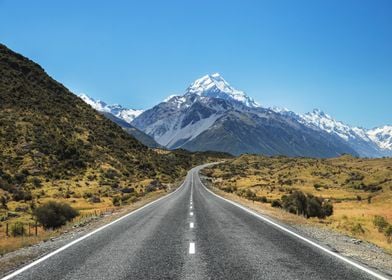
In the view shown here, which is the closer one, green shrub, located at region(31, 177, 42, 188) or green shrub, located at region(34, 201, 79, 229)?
green shrub, located at region(34, 201, 79, 229)

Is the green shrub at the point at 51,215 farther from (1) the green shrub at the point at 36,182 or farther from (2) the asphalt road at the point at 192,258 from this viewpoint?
(1) the green shrub at the point at 36,182

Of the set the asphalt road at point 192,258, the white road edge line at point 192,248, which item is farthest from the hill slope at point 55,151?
the white road edge line at point 192,248

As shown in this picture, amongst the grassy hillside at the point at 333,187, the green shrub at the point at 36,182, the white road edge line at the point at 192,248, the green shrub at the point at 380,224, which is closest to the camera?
the white road edge line at the point at 192,248

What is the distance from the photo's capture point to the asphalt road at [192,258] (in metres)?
9.57

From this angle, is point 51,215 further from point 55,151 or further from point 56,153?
point 55,151

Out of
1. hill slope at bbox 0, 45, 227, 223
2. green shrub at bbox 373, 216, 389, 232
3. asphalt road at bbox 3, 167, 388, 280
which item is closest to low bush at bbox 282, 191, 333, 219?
green shrub at bbox 373, 216, 389, 232

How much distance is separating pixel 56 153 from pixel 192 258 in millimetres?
65246

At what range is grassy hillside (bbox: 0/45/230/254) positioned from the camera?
51.6 meters

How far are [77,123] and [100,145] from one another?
322 inches

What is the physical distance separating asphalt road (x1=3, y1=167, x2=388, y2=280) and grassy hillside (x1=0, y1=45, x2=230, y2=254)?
19.8 meters

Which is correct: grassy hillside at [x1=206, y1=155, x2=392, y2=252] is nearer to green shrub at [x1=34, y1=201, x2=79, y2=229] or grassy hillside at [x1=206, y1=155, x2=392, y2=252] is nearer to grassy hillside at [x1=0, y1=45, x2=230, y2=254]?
grassy hillside at [x1=0, y1=45, x2=230, y2=254]

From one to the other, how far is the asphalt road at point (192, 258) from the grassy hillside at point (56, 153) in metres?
19.8

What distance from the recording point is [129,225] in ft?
64.6

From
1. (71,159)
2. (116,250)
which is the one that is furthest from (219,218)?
(71,159)
